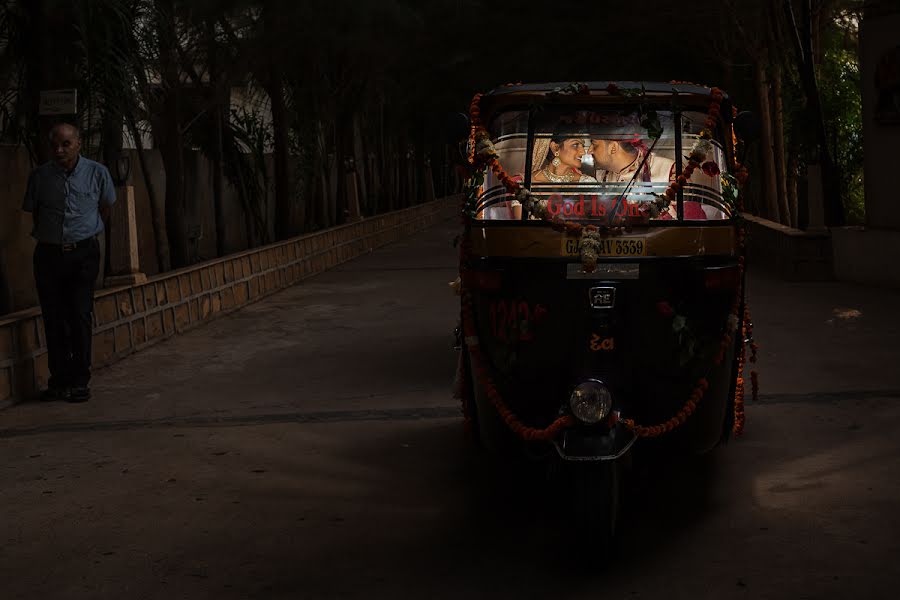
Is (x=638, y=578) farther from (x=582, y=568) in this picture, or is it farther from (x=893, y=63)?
(x=893, y=63)

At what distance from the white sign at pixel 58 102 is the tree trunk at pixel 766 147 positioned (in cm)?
1672

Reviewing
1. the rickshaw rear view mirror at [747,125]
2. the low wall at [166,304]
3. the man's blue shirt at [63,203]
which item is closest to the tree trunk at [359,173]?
the low wall at [166,304]

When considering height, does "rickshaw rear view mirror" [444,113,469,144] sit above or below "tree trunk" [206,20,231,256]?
below

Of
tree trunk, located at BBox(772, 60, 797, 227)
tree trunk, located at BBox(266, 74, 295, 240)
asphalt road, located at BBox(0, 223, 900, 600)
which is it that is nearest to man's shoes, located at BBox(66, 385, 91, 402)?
asphalt road, located at BBox(0, 223, 900, 600)

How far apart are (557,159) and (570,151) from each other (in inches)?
2.9

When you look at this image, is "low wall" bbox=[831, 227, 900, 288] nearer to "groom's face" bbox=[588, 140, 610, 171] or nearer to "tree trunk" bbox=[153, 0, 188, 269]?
"tree trunk" bbox=[153, 0, 188, 269]

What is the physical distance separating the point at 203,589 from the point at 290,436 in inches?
114

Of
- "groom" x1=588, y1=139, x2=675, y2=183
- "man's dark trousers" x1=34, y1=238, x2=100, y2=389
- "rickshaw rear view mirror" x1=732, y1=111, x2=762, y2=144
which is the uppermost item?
"rickshaw rear view mirror" x1=732, y1=111, x2=762, y2=144

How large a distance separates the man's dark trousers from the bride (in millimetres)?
4170

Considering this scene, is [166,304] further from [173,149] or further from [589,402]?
[589,402]

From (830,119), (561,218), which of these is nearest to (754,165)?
(830,119)

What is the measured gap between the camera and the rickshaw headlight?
5.69m

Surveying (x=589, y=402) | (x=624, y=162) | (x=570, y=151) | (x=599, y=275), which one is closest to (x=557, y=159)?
(x=570, y=151)

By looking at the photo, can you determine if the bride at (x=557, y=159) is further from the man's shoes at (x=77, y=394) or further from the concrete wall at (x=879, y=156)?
the concrete wall at (x=879, y=156)
